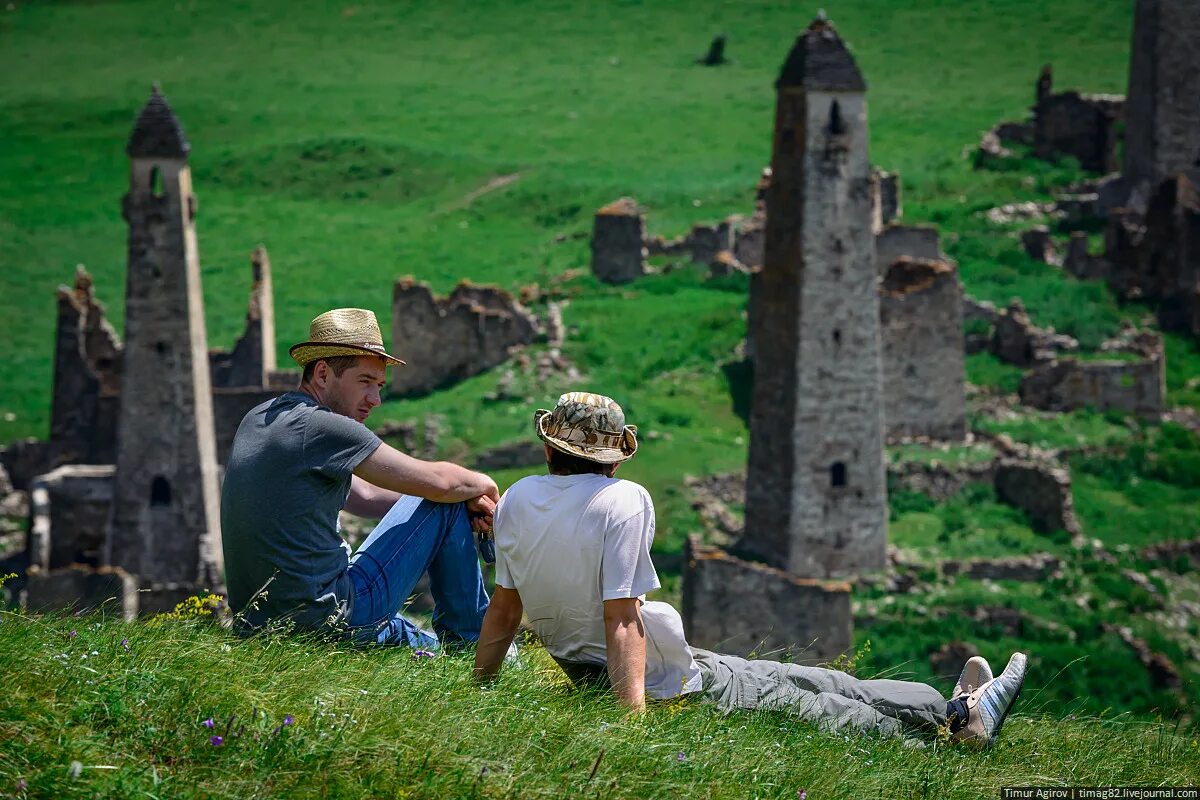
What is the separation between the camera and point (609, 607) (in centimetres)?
812

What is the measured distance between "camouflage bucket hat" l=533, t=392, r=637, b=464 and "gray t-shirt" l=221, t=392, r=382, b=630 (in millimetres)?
843

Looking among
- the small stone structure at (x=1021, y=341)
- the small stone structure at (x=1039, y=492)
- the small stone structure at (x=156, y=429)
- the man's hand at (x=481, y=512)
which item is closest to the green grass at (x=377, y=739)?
the man's hand at (x=481, y=512)

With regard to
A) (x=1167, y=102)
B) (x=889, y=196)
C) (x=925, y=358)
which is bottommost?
(x=925, y=358)

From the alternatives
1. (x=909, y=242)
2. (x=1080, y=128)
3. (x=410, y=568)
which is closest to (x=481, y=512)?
(x=410, y=568)

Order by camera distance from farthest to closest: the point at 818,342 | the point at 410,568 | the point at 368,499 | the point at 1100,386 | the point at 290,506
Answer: the point at 1100,386 → the point at 818,342 → the point at 368,499 → the point at 410,568 → the point at 290,506

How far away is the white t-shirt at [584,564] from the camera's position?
817 cm

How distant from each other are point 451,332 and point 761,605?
1503 cm

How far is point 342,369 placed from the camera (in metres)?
8.83

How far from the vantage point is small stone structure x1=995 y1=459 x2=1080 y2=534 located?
30.8 metres

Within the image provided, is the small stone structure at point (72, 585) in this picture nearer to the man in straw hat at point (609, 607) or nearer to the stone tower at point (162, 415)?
the stone tower at point (162, 415)

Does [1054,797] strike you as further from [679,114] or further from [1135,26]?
[679,114]

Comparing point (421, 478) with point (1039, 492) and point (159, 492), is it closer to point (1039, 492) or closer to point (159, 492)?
point (159, 492)

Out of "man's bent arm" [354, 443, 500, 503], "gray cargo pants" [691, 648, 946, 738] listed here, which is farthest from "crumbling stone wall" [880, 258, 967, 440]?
"man's bent arm" [354, 443, 500, 503]

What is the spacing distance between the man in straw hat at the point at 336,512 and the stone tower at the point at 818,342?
2002 cm
